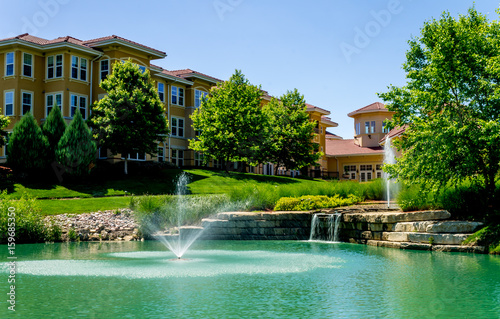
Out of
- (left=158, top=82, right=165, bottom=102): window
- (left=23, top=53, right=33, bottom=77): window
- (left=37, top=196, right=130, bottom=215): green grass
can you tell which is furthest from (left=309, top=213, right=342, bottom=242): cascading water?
(left=158, top=82, right=165, bottom=102): window

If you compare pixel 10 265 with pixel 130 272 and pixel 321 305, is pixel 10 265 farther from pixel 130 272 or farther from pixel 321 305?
pixel 321 305

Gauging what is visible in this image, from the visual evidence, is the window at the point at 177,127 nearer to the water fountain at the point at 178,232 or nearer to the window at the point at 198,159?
the window at the point at 198,159

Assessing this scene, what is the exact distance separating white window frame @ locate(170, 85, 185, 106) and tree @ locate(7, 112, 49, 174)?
1691 centimetres

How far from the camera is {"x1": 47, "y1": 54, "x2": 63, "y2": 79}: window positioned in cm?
3741

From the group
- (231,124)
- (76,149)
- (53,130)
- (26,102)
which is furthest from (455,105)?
(26,102)

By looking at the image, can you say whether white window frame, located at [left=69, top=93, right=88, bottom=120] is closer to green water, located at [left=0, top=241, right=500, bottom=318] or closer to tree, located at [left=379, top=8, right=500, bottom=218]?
green water, located at [left=0, top=241, right=500, bottom=318]

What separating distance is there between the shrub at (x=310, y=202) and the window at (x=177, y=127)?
25.5m

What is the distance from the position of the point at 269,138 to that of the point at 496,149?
97.9 feet

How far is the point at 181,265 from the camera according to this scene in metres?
13.0

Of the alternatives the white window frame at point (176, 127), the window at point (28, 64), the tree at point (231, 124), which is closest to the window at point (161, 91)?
the white window frame at point (176, 127)

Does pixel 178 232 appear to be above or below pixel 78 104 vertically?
below

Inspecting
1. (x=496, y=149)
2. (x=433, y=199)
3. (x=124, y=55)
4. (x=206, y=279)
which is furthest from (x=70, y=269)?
(x=124, y=55)

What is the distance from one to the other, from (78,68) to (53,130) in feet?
25.4

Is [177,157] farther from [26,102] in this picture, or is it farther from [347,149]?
[347,149]
